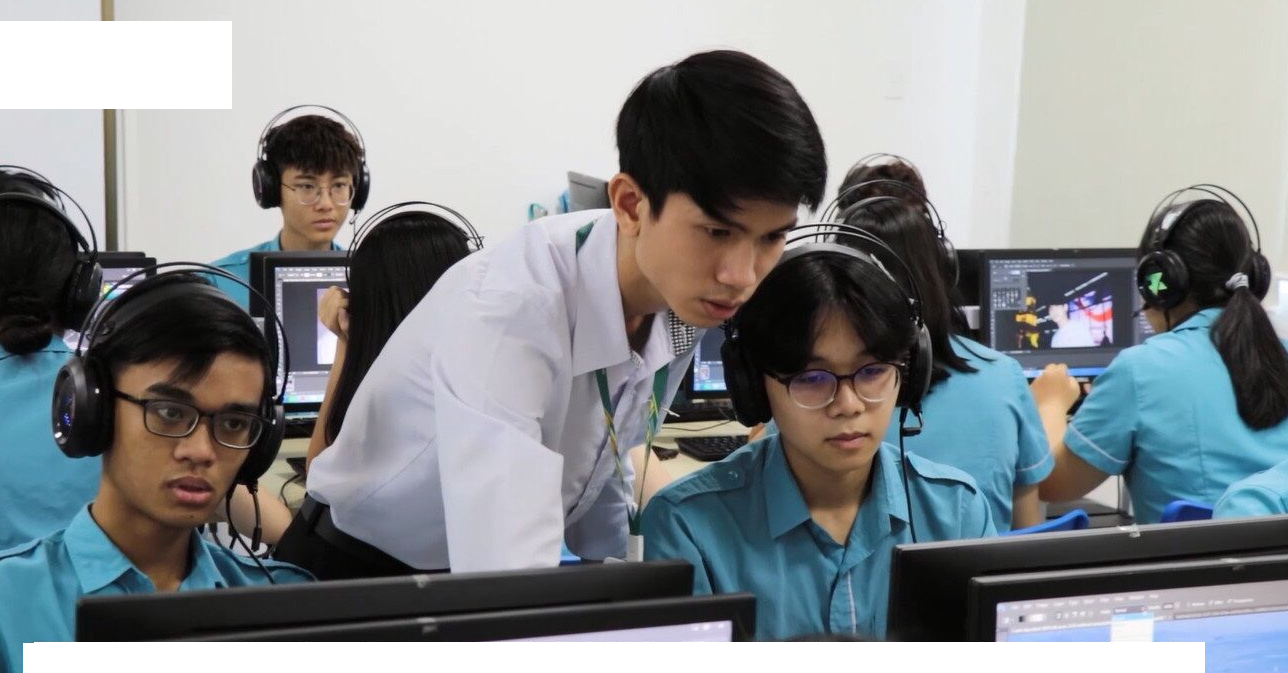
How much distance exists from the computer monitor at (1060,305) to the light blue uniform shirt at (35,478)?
2.40 meters

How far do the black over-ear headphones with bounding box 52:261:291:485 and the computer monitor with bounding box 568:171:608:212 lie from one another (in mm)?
2333

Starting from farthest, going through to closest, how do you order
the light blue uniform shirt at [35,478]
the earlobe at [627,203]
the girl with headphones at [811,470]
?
the light blue uniform shirt at [35,478] → the girl with headphones at [811,470] → the earlobe at [627,203]

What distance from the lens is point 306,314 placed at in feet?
10.3

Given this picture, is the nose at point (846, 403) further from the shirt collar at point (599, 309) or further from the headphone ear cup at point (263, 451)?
the headphone ear cup at point (263, 451)

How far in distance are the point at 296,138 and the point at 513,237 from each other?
2.37 m

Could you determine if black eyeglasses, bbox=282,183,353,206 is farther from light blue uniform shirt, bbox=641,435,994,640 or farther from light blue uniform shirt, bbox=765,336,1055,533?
light blue uniform shirt, bbox=641,435,994,640

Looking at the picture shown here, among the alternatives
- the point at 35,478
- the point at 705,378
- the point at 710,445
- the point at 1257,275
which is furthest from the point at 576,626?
the point at 705,378

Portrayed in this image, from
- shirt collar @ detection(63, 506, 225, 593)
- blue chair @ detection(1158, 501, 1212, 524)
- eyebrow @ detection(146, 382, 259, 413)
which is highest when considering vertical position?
eyebrow @ detection(146, 382, 259, 413)

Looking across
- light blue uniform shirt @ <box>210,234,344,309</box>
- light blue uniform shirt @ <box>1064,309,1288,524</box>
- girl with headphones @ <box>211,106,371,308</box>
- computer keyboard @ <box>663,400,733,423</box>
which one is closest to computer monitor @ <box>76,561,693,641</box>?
light blue uniform shirt @ <box>1064,309,1288,524</box>

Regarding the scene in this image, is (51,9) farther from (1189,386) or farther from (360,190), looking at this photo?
(1189,386)

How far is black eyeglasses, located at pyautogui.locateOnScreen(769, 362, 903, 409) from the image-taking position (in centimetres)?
158

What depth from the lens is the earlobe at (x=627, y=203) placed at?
51.9 inches

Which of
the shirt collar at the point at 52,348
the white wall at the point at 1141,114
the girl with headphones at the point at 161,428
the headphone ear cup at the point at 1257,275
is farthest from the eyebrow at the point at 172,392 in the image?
the white wall at the point at 1141,114

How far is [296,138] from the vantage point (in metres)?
3.65
